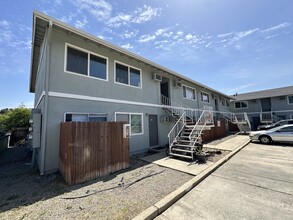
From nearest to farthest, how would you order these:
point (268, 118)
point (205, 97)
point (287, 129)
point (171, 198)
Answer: point (171, 198)
point (287, 129)
point (205, 97)
point (268, 118)

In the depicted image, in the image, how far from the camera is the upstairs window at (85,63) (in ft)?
21.8

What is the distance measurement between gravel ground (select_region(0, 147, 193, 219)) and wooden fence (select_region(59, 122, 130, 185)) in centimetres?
33

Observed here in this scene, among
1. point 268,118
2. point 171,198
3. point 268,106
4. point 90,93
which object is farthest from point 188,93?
point 268,106

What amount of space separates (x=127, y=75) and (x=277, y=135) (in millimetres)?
11730

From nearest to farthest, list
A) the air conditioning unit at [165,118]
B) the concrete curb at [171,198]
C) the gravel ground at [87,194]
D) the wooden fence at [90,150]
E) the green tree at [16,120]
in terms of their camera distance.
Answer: the concrete curb at [171,198], the gravel ground at [87,194], the wooden fence at [90,150], the air conditioning unit at [165,118], the green tree at [16,120]

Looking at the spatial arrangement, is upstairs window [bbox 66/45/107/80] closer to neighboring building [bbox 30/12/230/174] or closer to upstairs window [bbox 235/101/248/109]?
neighboring building [bbox 30/12/230/174]

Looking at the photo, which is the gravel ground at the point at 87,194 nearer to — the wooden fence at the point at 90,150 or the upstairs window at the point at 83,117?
the wooden fence at the point at 90,150

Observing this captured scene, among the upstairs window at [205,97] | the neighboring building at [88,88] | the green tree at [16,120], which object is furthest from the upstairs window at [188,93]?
the green tree at [16,120]

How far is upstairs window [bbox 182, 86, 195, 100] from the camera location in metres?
14.0

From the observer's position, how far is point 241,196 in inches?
149

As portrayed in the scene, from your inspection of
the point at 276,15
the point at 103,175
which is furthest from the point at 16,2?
the point at 276,15

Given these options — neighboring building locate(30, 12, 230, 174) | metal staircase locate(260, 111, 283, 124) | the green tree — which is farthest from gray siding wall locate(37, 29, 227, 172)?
metal staircase locate(260, 111, 283, 124)

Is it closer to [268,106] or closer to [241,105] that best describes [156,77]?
[241,105]

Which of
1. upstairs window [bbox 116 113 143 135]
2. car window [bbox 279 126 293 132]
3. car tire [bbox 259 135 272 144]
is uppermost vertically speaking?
upstairs window [bbox 116 113 143 135]
